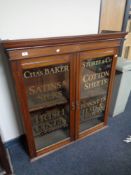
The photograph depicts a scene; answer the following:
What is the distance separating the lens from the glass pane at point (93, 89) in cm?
152

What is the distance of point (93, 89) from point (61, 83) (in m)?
0.48

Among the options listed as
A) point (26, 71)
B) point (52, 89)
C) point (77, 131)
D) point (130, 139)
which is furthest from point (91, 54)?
point (130, 139)

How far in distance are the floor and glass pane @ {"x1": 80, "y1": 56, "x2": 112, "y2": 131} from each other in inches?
9.2

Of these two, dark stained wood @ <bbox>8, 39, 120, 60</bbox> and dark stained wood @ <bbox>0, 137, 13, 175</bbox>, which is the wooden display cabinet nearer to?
dark stained wood @ <bbox>8, 39, 120, 60</bbox>

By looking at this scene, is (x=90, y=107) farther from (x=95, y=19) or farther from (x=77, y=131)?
(x=95, y=19)

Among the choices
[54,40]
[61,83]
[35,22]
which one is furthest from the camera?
[61,83]

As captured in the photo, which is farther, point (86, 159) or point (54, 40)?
point (86, 159)

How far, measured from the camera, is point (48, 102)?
1474mm

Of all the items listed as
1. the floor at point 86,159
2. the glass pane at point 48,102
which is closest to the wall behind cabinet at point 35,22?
the glass pane at point 48,102

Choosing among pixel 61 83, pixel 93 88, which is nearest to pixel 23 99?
pixel 61 83

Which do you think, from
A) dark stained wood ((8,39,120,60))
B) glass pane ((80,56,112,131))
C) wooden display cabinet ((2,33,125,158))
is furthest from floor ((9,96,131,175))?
dark stained wood ((8,39,120,60))

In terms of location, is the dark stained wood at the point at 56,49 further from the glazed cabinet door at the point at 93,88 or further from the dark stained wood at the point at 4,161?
the dark stained wood at the point at 4,161

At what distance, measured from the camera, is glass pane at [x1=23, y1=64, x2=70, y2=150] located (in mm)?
1304

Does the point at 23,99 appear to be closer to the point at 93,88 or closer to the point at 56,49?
the point at 56,49
